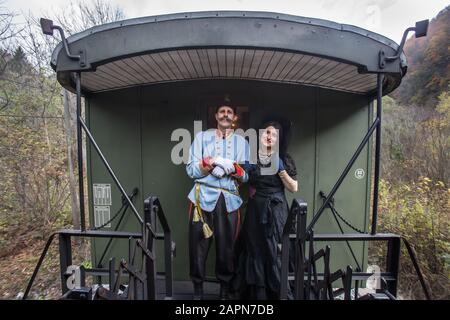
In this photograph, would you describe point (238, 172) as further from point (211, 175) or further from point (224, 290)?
point (224, 290)

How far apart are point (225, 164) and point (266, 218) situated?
63 centimetres

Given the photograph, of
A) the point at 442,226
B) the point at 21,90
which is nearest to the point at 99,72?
the point at 442,226

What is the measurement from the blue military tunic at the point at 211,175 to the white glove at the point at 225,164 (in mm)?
92

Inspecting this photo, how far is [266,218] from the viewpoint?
96.4 inches

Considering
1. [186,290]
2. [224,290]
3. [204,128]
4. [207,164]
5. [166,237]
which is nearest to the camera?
[166,237]

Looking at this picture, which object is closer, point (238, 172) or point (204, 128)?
point (238, 172)

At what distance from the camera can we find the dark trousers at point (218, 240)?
2.50 meters

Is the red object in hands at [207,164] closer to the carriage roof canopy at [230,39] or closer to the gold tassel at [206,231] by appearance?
the gold tassel at [206,231]

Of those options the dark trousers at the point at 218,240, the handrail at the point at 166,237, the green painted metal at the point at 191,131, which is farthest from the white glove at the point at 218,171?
the green painted metal at the point at 191,131

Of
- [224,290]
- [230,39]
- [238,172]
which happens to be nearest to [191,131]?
[238,172]

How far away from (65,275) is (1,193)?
5.64 m

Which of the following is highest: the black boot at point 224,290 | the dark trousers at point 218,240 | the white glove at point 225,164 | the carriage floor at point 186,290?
the white glove at point 225,164
